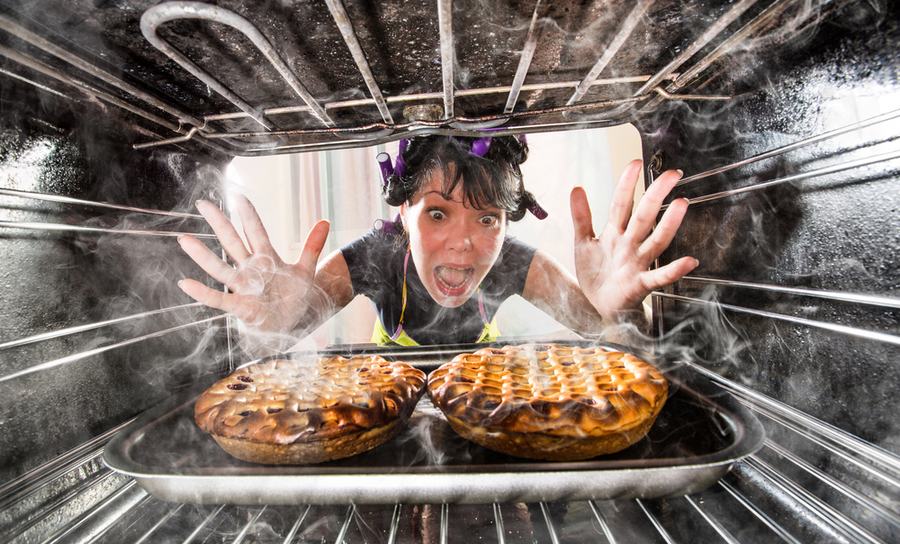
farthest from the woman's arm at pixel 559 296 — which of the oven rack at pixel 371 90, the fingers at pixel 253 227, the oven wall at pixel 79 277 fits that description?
the oven wall at pixel 79 277

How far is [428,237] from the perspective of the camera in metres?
1.46

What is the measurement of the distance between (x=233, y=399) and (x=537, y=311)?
3.64ft

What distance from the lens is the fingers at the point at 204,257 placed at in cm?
103

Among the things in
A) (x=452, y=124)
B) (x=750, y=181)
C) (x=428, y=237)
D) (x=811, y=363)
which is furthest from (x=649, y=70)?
(x=428, y=237)

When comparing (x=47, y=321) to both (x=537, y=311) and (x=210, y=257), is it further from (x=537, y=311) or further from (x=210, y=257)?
(x=537, y=311)

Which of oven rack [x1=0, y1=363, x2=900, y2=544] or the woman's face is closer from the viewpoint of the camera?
oven rack [x1=0, y1=363, x2=900, y2=544]

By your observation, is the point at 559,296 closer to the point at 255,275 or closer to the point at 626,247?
the point at 626,247

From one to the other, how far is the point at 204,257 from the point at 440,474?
86 cm

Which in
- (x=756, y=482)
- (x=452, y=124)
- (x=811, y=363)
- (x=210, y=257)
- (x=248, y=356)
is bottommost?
(x=756, y=482)

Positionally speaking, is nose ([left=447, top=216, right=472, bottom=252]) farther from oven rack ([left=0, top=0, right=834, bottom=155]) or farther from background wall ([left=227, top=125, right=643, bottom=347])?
oven rack ([left=0, top=0, right=834, bottom=155])

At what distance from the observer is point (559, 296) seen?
1.51m

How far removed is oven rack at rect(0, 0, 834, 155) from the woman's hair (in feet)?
0.84

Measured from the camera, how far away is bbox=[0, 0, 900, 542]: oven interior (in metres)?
0.62

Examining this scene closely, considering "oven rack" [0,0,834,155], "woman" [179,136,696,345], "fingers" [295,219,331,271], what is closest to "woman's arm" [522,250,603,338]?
"woman" [179,136,696,345]
